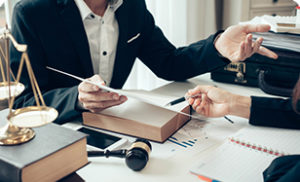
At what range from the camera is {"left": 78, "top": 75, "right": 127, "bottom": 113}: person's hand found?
2.82 feet

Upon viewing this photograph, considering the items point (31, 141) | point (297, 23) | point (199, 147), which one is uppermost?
point (297, 23)

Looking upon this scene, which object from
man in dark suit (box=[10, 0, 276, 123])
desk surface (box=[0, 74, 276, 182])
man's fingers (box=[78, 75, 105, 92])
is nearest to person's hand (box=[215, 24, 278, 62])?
man in dark suit (box=[10, 0, 276, 123])

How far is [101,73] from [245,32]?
0.57 meters

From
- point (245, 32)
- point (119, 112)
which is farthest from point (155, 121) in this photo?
point (245, 32)

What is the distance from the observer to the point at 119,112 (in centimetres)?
90

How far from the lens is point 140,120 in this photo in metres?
0.84

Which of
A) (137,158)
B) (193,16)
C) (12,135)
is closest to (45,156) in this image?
(12,135)

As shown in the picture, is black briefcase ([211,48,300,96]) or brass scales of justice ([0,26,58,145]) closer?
brass scales of justice ([0,26,58,145])

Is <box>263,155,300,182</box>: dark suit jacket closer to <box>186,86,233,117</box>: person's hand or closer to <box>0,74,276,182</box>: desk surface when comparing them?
<box>0,74,276,182</box>: desk surface

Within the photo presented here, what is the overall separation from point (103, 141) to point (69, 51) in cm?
44

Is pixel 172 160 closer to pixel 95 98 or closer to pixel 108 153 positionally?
pixel 108 153

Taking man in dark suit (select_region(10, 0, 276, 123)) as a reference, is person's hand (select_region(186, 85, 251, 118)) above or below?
below

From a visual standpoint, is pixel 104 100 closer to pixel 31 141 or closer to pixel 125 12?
pixel 31 141

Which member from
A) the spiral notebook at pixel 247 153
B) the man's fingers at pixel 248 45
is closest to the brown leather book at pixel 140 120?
the spiral notebook at pixel 247 153
